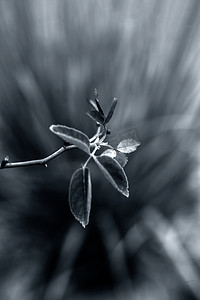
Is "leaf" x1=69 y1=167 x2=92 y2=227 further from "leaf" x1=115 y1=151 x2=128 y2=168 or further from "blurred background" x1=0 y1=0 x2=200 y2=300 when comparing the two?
"blurred background" x1=0 y1=0 x2=200 y2=300

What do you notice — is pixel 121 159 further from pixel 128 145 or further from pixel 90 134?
pixel 90 134

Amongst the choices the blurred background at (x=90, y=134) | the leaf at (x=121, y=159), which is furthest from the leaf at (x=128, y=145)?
the blurred background at (x=90, y=134)

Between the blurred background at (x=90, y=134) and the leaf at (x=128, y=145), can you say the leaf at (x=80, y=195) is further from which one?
the blurred background at (x=90, y=134)

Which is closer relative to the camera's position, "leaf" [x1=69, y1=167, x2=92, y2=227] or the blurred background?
"leaf" [x1=69, y1=167, x2=92, y2=227]

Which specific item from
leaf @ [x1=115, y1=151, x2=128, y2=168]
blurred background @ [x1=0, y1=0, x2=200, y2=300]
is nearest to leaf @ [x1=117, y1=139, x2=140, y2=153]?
leaf @ [x1=115, y1=151, x2=128, y2=168]

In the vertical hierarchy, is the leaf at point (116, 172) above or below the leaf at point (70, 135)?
below

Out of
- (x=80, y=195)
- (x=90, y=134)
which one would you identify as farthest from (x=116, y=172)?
(x=90, y=134)

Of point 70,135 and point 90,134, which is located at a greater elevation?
point 70,135
